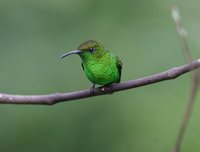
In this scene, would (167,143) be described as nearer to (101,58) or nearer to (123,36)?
(123,36)

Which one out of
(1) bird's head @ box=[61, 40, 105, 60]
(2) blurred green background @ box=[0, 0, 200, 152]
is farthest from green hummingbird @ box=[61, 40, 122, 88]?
(2) blurred green background @ box=[0, 0, 200, 152]

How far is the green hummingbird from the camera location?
10.3 ft

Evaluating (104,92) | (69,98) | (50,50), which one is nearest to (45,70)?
(50,50)

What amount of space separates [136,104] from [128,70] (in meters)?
0.40

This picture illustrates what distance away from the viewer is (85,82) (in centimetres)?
586

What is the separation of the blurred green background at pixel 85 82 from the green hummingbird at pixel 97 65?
2.23 metres

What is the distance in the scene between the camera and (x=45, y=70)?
216 inches

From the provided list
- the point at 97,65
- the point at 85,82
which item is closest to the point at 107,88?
the point at 97,65

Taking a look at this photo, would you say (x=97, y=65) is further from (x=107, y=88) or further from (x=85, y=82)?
(x=85, y=82)

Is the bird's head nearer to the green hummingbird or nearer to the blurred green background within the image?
the green hummingbird

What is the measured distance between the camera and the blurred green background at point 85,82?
5.47 meters

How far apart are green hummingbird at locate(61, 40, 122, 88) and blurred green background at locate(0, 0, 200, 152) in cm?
223

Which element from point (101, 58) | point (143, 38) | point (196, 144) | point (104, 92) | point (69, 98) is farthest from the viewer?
point (143, 38)

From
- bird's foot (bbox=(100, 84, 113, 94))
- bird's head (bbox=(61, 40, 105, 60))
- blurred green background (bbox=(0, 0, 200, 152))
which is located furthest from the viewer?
blurred green background (bbox=(0, 0, 200, 152))
